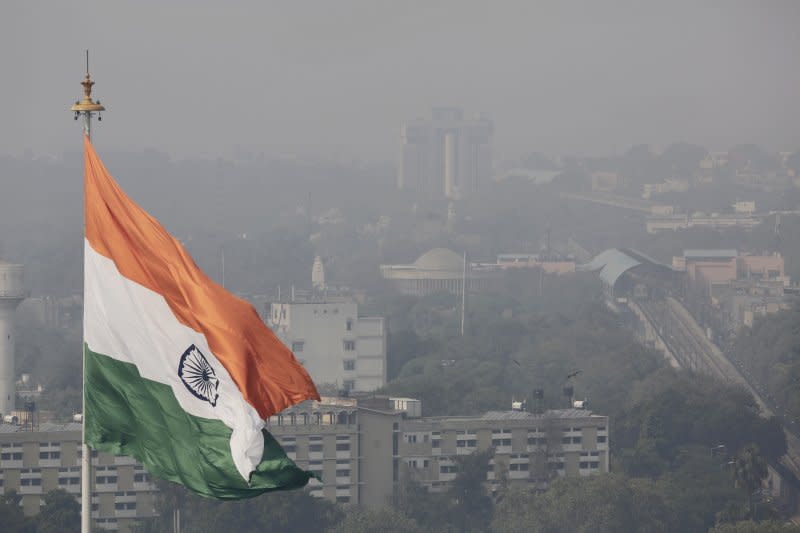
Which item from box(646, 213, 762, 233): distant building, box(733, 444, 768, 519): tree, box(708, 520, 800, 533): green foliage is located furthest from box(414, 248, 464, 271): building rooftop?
box(708, 520, 800, 533): green foliage

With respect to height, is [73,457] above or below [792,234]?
below

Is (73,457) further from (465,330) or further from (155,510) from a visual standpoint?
(465,330)

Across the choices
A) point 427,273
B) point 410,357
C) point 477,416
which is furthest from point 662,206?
point 477,416

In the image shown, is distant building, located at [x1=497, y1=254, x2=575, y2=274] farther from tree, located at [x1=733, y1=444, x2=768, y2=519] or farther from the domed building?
tree, located at [x1=733, y1=444, x2=768, y2=519]

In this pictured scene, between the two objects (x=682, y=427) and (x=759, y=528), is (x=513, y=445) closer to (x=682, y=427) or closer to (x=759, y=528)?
(x=682, y=427)

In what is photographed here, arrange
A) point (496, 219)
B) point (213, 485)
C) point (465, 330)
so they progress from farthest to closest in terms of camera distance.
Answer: point (496, 219)
point (465, 330)
point (213, 485)

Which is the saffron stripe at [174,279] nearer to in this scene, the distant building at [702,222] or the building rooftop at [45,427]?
the building rooftop at [45,427]

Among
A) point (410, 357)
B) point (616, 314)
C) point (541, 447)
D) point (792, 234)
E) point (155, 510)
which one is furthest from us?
point (792, 234)
